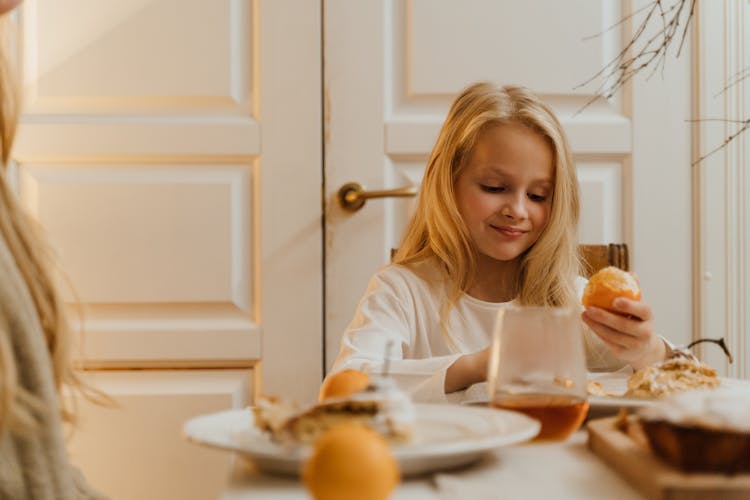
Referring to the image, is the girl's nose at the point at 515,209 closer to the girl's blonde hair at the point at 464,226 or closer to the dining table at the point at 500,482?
the girl's blonde hair at the point at 464,226

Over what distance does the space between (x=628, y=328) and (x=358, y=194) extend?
3.35 ft

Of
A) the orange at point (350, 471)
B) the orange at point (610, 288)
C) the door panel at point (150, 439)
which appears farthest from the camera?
the door panel at point (150, 439)

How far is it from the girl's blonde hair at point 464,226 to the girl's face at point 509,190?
17 millimetres

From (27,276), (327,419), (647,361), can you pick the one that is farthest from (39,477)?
(647,361)

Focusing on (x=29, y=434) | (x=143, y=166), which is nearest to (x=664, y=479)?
(x=29, y=434)

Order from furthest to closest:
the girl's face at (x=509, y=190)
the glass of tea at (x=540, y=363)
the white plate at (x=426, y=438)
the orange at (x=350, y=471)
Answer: the girl's face at (x=509, y=190), the glass of tea at (x=540, y=363), the white plate at (x=426, y=438), the orange at (x=350, y=471)

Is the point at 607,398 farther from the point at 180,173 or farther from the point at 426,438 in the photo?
the point at 180,173

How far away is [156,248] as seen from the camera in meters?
2.07

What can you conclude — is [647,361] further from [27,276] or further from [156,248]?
[156,248]

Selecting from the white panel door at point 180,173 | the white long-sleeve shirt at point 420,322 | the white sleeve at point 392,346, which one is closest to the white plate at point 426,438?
the white sleeve at point 392,346

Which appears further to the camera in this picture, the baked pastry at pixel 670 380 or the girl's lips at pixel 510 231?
the girl's lips at pixel 510 231

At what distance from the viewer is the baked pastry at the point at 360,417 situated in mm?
640

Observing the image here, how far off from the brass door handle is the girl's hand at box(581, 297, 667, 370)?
0.88 metres

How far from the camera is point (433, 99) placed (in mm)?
2145
